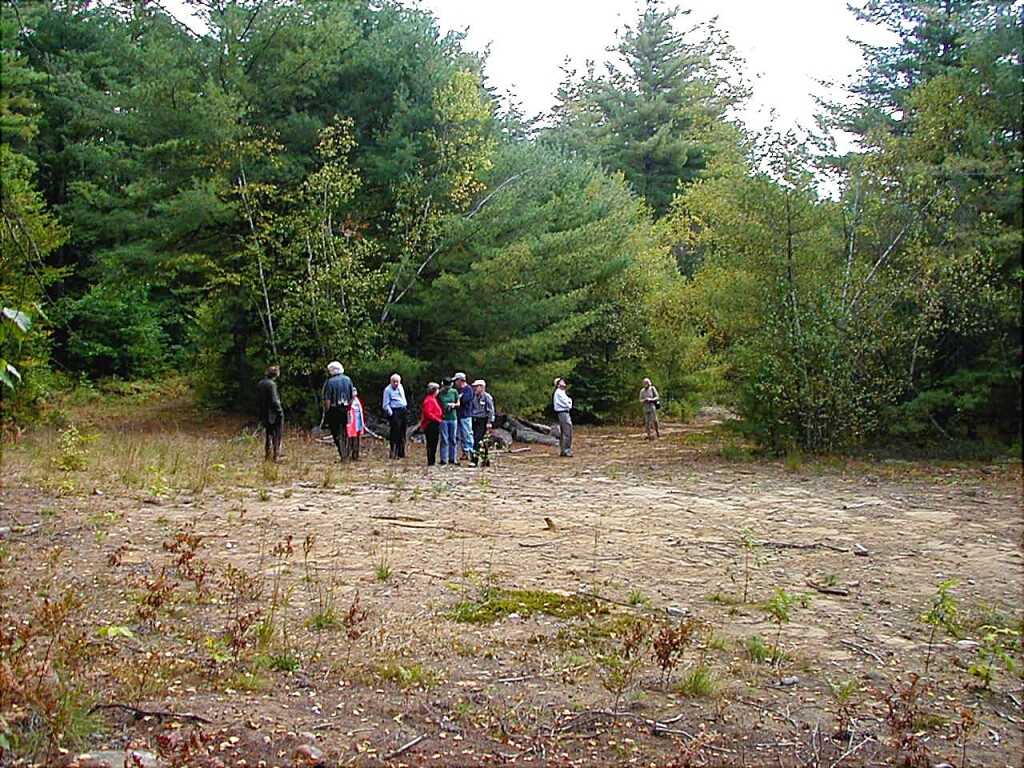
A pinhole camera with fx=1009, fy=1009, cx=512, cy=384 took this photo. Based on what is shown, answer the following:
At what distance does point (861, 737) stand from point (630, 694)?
1.09 meters

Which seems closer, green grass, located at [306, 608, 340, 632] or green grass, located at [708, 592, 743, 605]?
green grass, located at [306, 608, 340, 632]

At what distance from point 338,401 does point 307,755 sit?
12208 mm

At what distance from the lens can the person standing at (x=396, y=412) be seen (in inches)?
664

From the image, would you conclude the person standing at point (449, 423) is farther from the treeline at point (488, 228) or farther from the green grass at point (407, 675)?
the green grass at point (407, 675)

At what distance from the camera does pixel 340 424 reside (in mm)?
16359

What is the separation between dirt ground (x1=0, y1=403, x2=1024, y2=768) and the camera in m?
4.45

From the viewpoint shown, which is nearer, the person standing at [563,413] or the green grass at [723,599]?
the green grass at [723,599]

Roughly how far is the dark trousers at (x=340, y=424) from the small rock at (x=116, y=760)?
12343mm

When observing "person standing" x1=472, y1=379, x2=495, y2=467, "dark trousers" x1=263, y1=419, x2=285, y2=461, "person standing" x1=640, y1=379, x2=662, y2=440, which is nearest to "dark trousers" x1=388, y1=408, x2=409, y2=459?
"person standing" x1=472, y1=379, x2=495, y2=467

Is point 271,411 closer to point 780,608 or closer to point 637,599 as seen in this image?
point 637,599

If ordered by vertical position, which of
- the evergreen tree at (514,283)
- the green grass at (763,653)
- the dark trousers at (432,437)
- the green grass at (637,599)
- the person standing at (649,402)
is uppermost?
the evergreen tree at (514,283)

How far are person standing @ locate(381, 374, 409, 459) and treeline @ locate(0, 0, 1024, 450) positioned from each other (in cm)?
494

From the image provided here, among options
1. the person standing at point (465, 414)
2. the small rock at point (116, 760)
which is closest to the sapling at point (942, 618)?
the small rock at point (116, 760)

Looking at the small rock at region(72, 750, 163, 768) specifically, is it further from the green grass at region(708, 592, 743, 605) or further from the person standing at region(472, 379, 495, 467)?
the person standing at region(472, 379, 495, 467)
